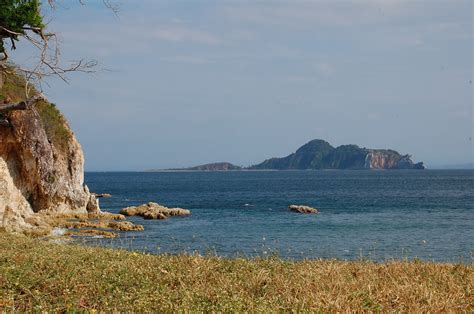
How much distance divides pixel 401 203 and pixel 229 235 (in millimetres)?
42197

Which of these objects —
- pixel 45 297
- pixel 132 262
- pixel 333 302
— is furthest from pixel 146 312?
pixel 132 262

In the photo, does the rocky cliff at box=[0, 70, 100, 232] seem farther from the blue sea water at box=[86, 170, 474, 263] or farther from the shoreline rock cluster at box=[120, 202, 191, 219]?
the blue sea water at box=[86, 170, 474, 263]

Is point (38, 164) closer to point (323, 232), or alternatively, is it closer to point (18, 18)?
point (323, 232)

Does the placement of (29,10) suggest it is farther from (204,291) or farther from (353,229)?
(353,229)

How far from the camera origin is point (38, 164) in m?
45.4

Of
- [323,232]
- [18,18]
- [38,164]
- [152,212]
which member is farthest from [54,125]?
[18,18]

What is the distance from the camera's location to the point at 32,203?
4550 centimetres

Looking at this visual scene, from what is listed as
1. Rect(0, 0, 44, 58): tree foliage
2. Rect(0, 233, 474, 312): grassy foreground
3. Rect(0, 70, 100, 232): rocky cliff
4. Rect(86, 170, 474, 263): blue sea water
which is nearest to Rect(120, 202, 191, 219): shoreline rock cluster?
Rect(86, 170, 474, 263): blue sea water

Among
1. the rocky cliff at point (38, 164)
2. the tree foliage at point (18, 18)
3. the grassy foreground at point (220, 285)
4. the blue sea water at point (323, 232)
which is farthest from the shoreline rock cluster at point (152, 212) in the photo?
the grassy foreground at point (220, 285)

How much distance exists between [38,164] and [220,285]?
40.5m

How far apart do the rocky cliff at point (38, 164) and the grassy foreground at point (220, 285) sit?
28840 mm

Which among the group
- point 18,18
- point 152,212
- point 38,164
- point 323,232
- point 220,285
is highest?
point 18,18

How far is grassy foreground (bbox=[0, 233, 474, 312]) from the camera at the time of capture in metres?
7.28

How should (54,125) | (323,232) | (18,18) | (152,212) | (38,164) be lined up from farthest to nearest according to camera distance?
(152,212) < (54,125) < (38,164) < (323,232) < (18,18)
